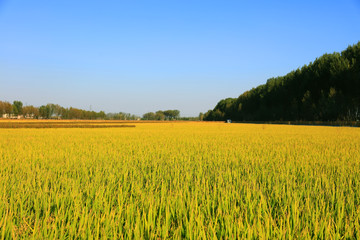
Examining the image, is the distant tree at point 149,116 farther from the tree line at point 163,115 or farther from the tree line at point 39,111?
the tree line at point 39,111

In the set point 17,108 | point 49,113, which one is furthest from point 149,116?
point 17,108

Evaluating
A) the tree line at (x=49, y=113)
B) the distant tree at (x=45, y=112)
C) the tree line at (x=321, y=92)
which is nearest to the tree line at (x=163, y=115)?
the tree line at (x=49, y=113)

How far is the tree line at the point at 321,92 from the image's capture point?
38531mm

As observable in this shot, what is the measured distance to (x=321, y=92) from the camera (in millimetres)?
43656

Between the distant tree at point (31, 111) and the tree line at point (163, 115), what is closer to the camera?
the distant tree at point (31, 111)

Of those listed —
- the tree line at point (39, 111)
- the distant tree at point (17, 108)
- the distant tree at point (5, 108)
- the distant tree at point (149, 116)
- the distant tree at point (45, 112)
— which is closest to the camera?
the distant tree at point (5, 108)

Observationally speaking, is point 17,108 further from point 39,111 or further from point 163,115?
point 163,115

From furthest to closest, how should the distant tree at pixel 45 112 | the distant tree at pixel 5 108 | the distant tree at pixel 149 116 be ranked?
1. the distant tree at pixel 149 116
2. the distant tree at pixel 45 112
3. the distant tree at pixel 5 108

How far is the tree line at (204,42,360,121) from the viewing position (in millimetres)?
38531

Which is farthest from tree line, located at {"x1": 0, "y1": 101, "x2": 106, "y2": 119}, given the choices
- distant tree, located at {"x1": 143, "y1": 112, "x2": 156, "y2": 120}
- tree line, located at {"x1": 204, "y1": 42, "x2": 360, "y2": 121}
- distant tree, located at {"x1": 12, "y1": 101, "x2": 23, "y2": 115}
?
tree line, located at {"x1": 204, "y1": 42, "x2": 360, "y2": 121}

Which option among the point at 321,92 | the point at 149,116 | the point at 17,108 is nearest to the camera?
the point at 321,92

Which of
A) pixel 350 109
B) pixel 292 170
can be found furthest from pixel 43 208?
pixel 350 109

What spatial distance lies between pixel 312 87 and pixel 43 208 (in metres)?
54.1

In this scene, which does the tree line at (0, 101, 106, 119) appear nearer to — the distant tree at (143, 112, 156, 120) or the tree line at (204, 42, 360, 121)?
the distant tree at (143, 112, 156, 120)
